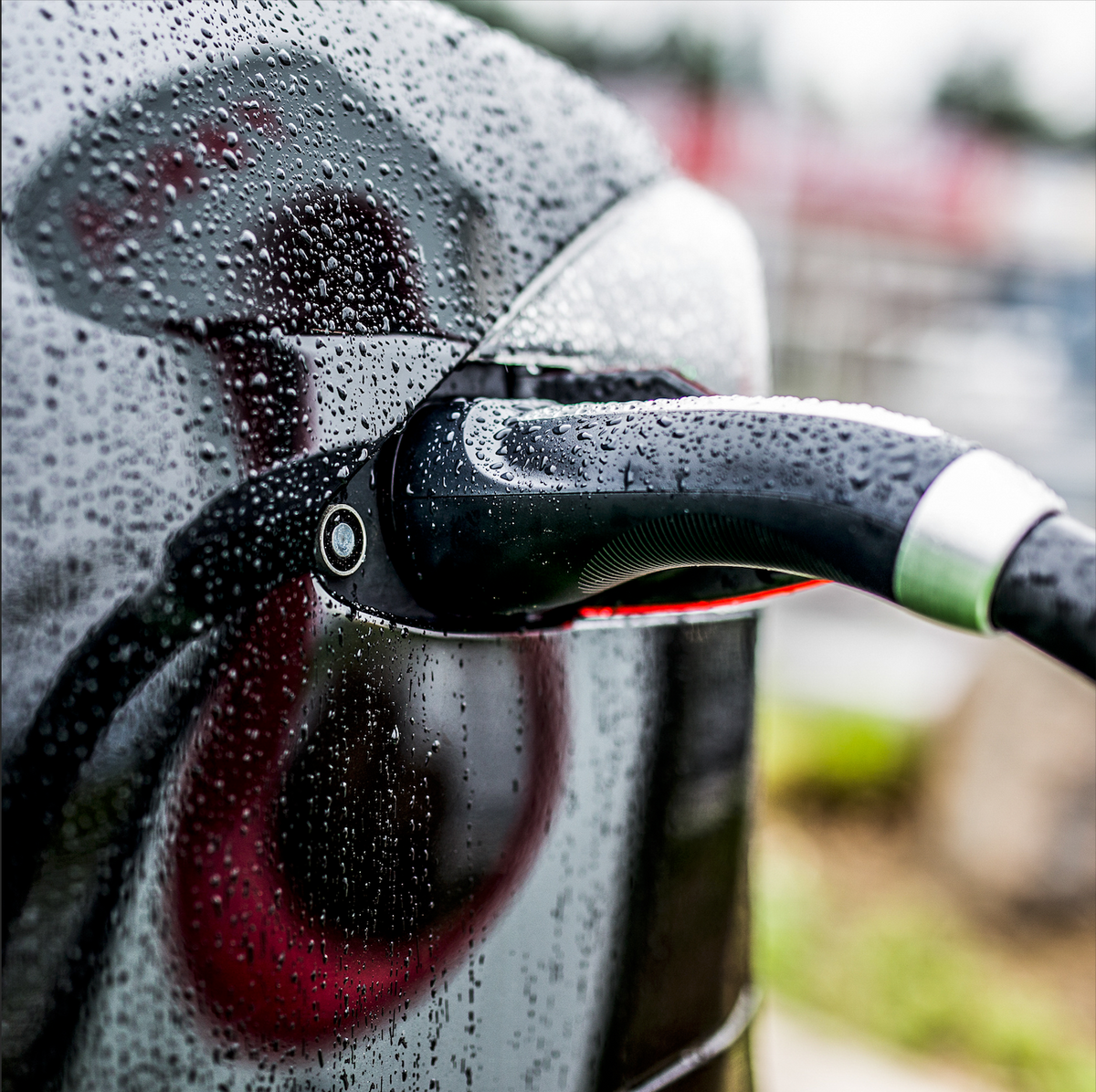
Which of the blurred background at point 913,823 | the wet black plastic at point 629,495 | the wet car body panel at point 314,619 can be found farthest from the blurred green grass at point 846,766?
the wet black plastic at point 629,495

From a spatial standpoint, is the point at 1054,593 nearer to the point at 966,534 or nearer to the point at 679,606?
the point at 966,534

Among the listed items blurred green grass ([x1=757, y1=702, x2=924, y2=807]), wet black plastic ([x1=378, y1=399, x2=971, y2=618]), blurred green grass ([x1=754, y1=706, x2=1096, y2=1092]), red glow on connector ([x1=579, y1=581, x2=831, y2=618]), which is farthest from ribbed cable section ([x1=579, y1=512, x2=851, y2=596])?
blurred green grass ([x1=757, y1=702, x2=924, y2=807])

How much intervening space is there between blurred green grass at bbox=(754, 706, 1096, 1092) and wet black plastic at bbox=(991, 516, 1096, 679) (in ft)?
6.61

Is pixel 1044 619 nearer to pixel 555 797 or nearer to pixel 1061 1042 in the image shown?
pixel 555 797

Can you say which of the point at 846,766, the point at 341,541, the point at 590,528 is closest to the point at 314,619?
the point at 341,541

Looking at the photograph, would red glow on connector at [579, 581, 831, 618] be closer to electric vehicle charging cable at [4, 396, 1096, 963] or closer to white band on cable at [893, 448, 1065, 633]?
electric vehicle charging cable at [4, 396, 1096, 963]

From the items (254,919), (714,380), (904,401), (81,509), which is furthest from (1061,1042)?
(904,401)

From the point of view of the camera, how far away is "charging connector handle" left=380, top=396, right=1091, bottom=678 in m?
0.51

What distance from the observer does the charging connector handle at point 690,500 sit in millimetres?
513

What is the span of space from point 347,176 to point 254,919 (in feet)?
1.50

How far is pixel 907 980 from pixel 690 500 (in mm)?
2872

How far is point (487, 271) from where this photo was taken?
0.78m

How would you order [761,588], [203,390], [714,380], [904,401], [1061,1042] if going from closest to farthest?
[203,390] → [761,588] → [714,380] → [1061,1042] → [904,401]

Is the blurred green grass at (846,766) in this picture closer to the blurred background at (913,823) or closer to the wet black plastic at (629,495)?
the blurred background at (913,823)
